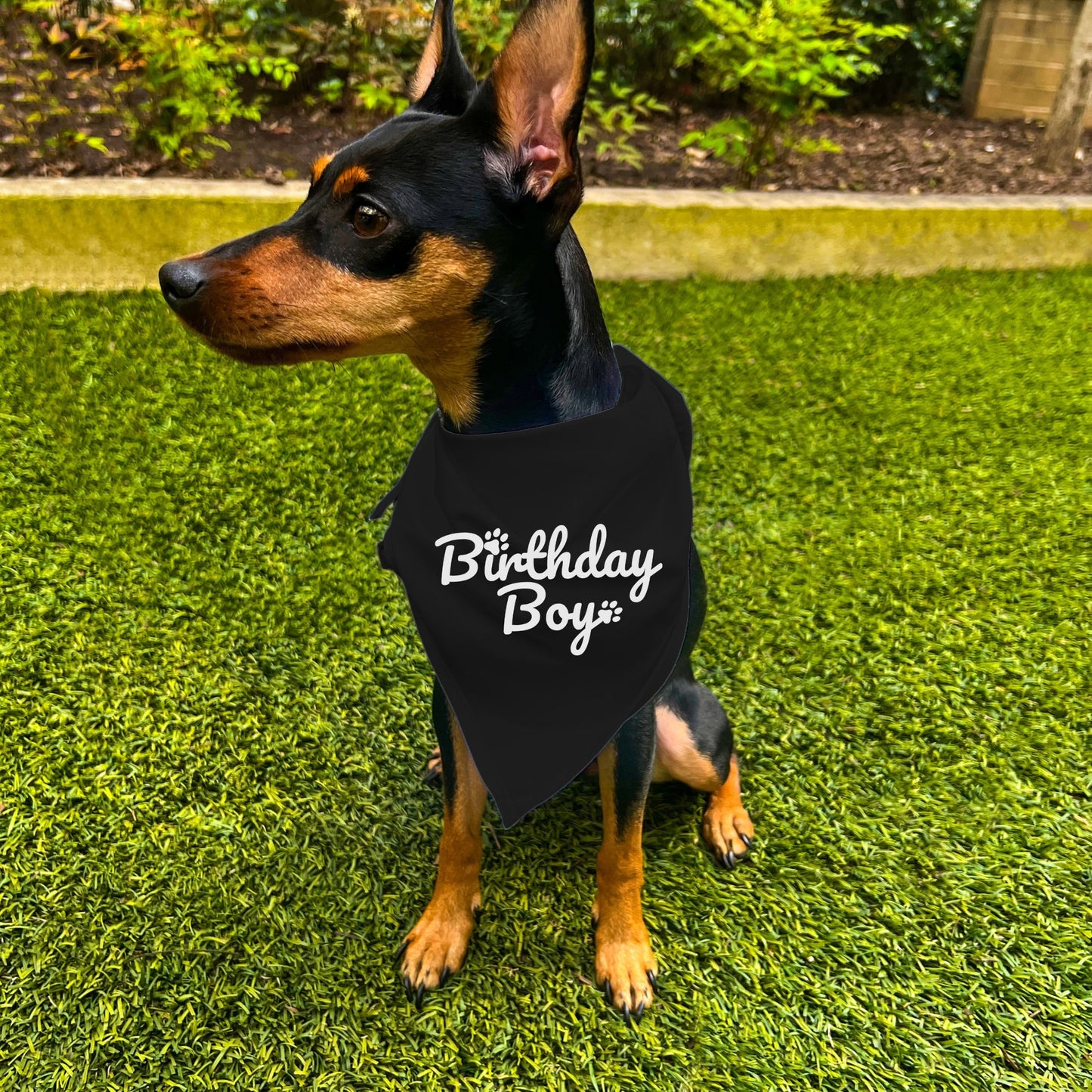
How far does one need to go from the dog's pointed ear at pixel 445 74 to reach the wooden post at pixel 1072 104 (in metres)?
5.78

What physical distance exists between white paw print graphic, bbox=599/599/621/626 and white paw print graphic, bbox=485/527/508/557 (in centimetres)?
23

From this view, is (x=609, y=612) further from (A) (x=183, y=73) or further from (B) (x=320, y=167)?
(A) (x=183, y=73)

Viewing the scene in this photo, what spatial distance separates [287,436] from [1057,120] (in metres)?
5.91

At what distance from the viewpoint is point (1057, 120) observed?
5883mm

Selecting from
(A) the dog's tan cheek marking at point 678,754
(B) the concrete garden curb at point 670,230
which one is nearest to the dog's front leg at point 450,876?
(A) the dog's tan cheek marking at point 678,754

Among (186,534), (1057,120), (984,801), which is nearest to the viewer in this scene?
(984,801)

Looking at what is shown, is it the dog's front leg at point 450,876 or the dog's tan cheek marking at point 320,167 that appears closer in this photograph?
the dog's tan cheek marking at point 320,167

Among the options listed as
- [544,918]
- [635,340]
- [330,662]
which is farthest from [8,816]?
[635,340]

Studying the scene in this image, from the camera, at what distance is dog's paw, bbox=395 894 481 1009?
5.96 feet

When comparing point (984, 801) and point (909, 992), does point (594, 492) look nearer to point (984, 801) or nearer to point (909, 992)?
point (909, 992)

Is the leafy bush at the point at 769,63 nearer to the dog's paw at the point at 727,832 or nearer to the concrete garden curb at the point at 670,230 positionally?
the concrete garden curb at the point at 670,230

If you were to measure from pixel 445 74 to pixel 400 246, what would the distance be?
1.59ft

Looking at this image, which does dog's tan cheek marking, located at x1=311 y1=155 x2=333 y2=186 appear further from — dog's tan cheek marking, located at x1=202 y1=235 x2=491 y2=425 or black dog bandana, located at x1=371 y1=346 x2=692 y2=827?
black dog bandana, located at x1=371 y1=346 x2=692 y2=827

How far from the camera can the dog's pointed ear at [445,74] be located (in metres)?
1.61
